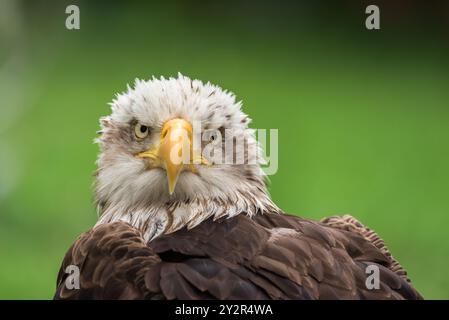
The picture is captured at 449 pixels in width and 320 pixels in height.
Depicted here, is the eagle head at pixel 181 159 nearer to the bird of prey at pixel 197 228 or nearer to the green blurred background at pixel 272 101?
the bird of prey at pixel 197 228

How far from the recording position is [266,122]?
1062 cm

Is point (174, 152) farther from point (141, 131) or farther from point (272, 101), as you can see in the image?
point (272, 101)

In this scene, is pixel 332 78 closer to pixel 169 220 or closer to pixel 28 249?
pixel 28 249

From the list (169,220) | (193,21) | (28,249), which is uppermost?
(193,21)

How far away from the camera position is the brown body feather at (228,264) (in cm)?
384

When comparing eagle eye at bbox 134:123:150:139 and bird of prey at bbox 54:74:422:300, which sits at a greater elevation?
eagle eye at bbox 134:123:150:139

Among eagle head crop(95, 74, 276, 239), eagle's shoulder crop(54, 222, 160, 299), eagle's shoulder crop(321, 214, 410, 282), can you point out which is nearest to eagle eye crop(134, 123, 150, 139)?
eagle head crop(95, 74, 276, 239)

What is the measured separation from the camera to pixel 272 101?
1182cm

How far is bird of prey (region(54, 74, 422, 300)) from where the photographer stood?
3.90 meters

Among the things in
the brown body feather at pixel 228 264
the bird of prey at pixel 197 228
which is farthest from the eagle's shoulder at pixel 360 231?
the brown body feather at pixel 228 264

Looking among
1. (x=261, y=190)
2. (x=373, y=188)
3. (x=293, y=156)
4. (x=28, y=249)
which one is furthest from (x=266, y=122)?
(x=261, y=190)

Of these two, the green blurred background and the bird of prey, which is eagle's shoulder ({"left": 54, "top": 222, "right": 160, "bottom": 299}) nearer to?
the bird of prey

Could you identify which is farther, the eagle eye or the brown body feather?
the eagle eye

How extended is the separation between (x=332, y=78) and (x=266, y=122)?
298 cm
